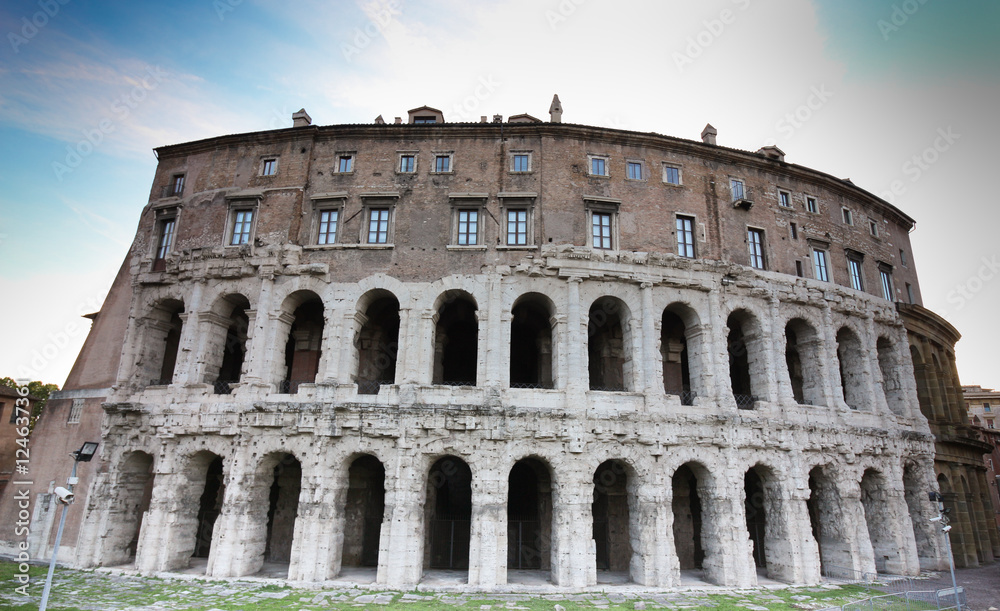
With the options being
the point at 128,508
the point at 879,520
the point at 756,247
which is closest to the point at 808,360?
the point at 756,247

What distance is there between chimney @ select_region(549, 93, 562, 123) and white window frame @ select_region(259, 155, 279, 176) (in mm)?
11477

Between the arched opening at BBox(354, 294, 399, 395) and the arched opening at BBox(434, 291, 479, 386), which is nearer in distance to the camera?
the arched opening at BBox(354, 294, 399, 395)

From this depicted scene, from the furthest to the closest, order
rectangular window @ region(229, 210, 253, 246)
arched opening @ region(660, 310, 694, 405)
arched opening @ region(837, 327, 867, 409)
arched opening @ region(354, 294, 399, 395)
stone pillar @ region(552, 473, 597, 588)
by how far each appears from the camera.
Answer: arched opening @ region(837, 327, 867, 409)
arched opening @ region(660, 310, 694, 405)
rectangular window @ region(229, 210, 253, 246)
arched opening @ region(354, 294, 399, 395)
stone pillar @ region(552, 473, 597, 588)

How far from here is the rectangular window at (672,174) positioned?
21828 mm

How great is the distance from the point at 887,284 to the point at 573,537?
20004 millimetres

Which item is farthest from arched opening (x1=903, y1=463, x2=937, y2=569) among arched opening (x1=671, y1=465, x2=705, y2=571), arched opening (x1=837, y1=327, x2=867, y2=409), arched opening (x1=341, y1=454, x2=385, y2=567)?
arched opening (x1=341, y1=454, x2=385, y2=567)

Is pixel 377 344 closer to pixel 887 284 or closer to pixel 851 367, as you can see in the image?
pixel 851 367

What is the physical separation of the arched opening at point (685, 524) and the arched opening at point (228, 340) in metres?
16.7

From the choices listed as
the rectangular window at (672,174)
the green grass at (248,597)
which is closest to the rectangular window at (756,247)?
the rectangular window at (672,174)

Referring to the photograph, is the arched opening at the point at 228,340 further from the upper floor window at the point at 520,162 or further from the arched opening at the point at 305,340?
the upper floor window at the point at 520,162

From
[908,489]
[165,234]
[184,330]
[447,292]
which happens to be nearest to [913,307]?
[908,489]

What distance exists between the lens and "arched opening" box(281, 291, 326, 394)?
20703 mm

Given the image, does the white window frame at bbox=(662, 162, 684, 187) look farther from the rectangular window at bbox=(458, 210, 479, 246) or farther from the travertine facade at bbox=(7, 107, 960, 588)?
the rectangular window at bbox=(458, 210, 479, 246)

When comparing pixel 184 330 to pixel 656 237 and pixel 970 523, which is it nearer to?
pixel 656 237
